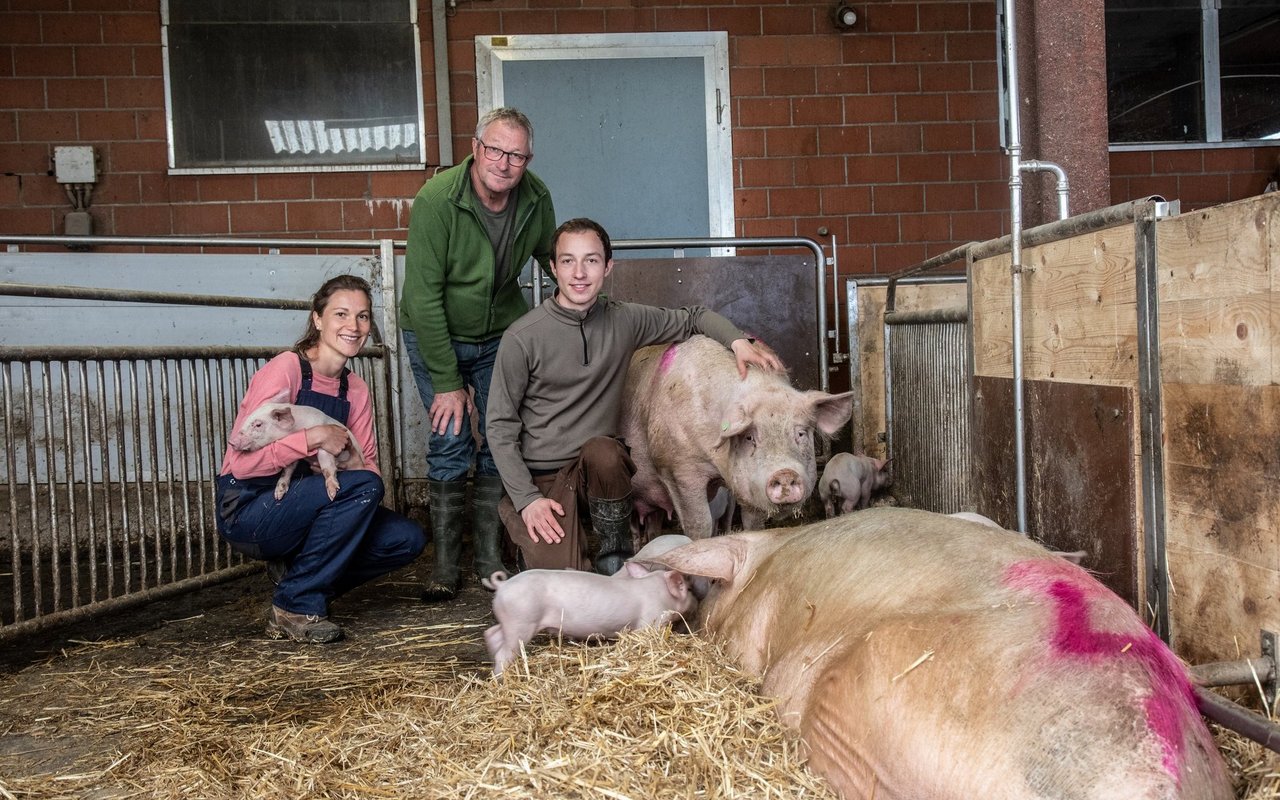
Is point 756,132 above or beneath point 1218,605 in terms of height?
above

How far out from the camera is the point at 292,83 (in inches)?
311

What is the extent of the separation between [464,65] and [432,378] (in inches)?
163

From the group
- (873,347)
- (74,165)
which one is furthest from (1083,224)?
(74,165)

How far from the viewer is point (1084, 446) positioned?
3.17m

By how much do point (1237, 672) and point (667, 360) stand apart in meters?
3.07

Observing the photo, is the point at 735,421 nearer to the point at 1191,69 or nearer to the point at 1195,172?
the point at 1195,172

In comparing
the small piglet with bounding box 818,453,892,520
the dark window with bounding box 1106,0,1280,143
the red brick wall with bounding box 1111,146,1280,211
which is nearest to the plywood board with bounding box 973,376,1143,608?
the small piglet with bounding box 818,453,892,520

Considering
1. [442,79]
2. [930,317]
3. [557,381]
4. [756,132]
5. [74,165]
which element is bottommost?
[557,381]

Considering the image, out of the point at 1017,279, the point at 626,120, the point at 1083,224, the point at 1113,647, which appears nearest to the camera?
the point at 1113,647

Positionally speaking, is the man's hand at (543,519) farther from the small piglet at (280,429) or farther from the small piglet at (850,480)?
the small piglet at (850,480)

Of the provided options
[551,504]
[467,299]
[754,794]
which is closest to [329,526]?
[551,504]

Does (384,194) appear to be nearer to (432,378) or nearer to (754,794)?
(432,378)

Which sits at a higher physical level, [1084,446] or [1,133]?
[1,133]

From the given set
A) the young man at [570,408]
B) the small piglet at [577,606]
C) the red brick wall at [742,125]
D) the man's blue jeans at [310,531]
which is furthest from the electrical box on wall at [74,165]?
the small piglet at [577,606]
